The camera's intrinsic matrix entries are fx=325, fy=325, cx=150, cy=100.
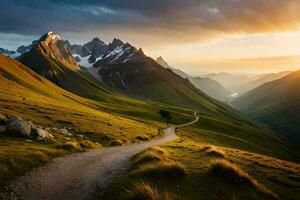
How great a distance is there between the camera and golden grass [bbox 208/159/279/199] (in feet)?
73.8

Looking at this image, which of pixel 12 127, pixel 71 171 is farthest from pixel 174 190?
pixel 12 127

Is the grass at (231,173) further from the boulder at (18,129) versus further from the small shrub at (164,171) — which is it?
the boulder at (18,129)

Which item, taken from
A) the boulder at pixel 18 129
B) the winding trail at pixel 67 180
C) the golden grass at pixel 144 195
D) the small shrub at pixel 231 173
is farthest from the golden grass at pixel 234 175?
the boulder at pixel 18 129

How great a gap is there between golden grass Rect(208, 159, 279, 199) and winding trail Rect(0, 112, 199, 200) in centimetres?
773

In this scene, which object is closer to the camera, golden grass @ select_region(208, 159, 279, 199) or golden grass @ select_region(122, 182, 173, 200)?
golden grass @ select_region(122, 182, 173, 200)

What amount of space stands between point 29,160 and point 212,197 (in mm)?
17441

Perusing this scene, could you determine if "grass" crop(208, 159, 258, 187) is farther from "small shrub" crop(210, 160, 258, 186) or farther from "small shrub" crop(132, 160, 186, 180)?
"small shrub" crop(132, 160, 186, 180)

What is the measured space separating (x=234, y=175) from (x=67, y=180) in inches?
487

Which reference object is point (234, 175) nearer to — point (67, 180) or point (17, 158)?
point (67, 180)

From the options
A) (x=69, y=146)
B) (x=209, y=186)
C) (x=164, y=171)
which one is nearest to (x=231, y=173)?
(x=209, y=186)

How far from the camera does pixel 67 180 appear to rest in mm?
24594

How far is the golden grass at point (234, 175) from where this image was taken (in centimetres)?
2249

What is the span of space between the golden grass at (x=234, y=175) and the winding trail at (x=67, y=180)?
773 cm

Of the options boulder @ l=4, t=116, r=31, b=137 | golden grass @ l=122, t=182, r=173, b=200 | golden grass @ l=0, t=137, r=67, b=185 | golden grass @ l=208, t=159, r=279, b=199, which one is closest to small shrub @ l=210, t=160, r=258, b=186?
golden grass @ l=208, t=159, r=279, b=199
